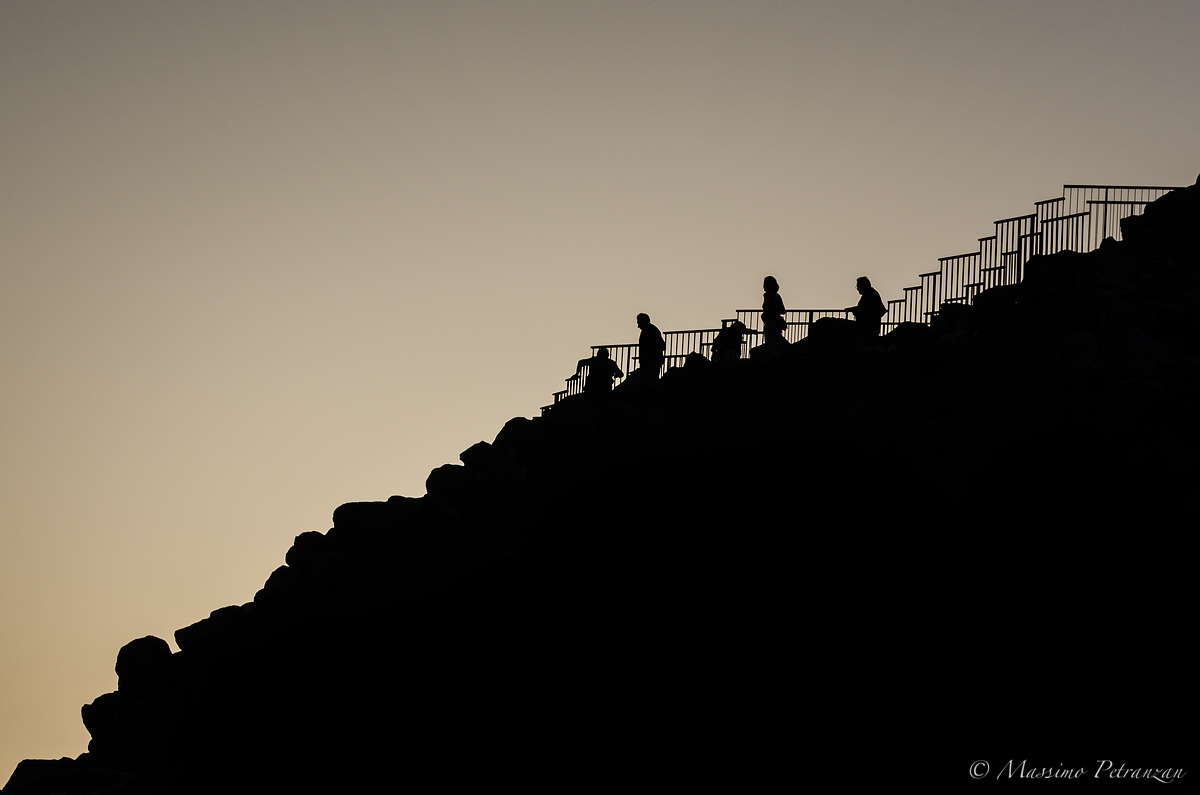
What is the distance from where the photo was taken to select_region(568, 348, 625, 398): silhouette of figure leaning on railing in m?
44.1

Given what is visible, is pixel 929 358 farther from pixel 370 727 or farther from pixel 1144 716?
pixel 370 727

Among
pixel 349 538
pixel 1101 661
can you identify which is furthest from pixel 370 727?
pixel 1101 661

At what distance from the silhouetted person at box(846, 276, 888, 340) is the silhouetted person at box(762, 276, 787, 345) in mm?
2207

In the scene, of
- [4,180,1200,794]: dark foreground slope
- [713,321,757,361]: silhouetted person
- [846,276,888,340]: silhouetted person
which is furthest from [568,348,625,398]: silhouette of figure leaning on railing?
[846,276,888,340]: silhouetted person

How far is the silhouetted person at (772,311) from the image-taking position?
136 ft

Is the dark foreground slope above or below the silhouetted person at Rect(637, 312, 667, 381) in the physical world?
below

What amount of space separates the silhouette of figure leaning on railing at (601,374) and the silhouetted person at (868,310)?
807 cm

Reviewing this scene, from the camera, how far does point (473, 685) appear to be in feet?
117

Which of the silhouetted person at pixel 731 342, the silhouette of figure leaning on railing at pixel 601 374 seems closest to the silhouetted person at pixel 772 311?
the silhouetted person at pixel 731 342

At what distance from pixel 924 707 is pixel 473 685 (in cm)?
1226

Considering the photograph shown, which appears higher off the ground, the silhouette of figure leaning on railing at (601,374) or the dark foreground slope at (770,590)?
the silhouette of figure leaning on railing at (601,374)

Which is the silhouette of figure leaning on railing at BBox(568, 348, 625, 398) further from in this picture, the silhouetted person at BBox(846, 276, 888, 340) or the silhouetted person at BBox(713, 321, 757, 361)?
the silhouetted person at BBox(846, 276, 888, 340)

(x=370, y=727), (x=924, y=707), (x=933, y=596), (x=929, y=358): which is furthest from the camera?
(x=929, y=358)

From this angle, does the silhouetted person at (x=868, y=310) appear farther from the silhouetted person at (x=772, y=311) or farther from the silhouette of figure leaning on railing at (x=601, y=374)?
the silhouette of figure leaning on railing at (x=601, y=374)
